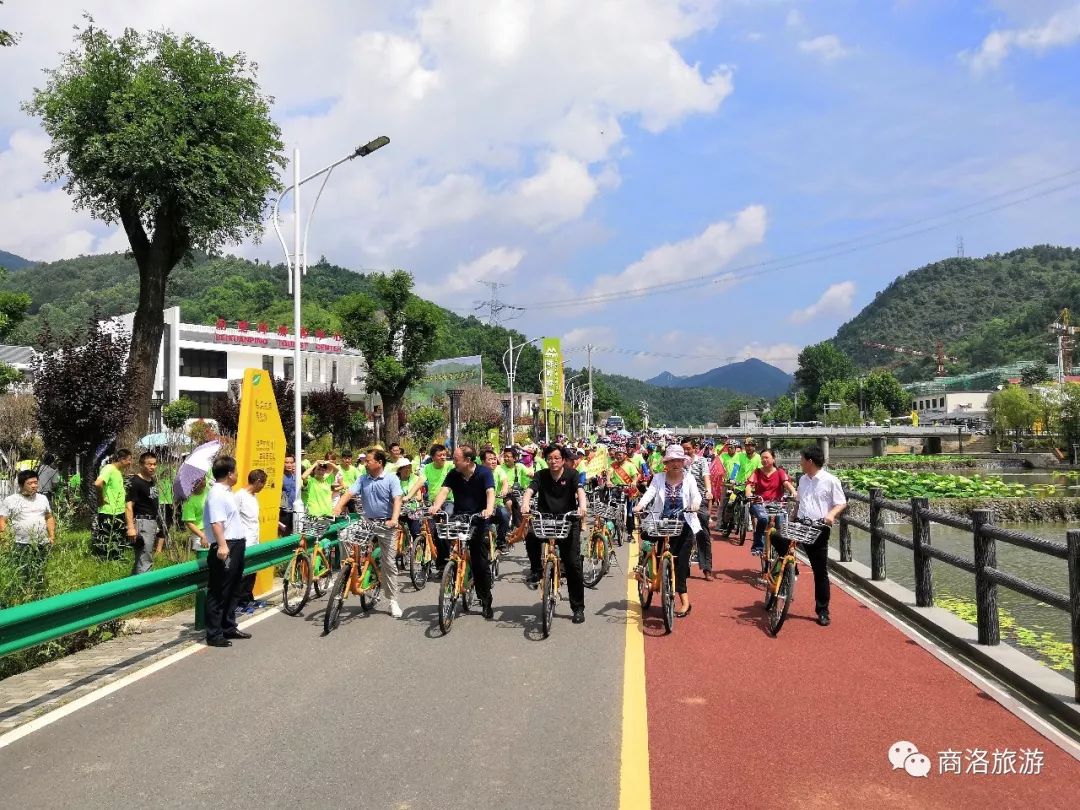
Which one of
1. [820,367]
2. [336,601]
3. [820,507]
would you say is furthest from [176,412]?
[820,367]

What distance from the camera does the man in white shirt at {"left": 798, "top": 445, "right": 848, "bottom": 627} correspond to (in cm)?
862

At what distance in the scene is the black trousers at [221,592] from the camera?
801 centimetres

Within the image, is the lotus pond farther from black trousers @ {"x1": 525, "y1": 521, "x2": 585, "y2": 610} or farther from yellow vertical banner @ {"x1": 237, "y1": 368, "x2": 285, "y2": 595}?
black trousers @ {"x1": 525, "y1": 521, "x2": 585, "y2": 610}

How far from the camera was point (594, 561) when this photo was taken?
37.7ft

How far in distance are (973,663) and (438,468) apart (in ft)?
23.8

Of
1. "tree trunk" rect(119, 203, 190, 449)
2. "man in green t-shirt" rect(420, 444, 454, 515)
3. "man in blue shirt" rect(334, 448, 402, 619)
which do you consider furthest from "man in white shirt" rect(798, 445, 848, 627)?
"tree trunk" rect(119, 203, 190, 449)

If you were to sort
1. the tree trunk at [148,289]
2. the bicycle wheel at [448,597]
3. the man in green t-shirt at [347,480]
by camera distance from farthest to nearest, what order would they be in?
the tree trunk at [148,289] → the man in green t-shirt at [347,480] → the bicycle wheel at [448,597]

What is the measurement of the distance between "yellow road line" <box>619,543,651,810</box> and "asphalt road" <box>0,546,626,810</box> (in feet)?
0.22

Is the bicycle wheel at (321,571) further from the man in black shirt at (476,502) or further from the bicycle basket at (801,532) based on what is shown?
the bicycle basket at (801,532)

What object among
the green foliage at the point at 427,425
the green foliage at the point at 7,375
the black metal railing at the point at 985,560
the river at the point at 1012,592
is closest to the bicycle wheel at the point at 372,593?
the black metal railing at the point at 985,560

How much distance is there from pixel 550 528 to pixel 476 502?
105 centimetres

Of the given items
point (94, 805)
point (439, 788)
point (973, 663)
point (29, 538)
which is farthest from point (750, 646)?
point (29, 538)

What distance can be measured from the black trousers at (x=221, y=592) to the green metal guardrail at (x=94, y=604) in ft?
0.96

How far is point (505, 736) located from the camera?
17.1 ft
